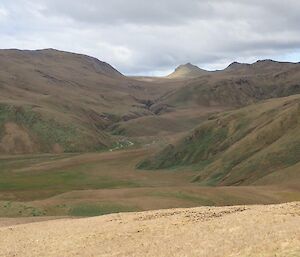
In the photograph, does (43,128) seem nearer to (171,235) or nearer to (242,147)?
(242,147)

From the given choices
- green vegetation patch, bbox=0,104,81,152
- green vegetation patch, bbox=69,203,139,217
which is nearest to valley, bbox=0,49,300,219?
green vegetation patch, bbox=69,203,139,217

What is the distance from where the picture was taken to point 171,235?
19969 millimetres

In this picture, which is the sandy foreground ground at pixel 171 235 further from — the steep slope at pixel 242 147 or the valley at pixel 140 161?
the steep slope at pixel 242 147

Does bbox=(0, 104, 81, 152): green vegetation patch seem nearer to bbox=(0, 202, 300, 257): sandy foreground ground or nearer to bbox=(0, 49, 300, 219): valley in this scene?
bbox=(0, 49, 300, 219): valley

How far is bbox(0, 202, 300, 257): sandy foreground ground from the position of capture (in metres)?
16.4

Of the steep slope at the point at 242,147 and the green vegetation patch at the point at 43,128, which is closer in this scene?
the steep slope at the point at 242,147

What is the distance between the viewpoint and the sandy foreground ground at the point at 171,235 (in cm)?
1638

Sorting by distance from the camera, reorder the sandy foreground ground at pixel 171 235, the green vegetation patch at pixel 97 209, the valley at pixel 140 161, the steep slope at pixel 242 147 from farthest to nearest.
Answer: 1. the steep slope at pixel 242 147
2. the valley at pixel 140 161
3. the green vegetation patch at pixel 97 209
4. the sandy foreground ground at pixel 171 235

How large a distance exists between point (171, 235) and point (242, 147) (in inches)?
2060

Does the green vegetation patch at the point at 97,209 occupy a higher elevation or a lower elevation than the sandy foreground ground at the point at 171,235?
lower

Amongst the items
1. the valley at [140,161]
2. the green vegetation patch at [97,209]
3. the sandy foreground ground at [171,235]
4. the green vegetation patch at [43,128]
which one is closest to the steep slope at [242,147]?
the valley at [140,161]

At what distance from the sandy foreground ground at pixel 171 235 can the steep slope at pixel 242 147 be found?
1209 inches

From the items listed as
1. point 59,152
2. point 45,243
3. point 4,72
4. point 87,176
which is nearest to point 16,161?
point 59,152

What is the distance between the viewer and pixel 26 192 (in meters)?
60.2
